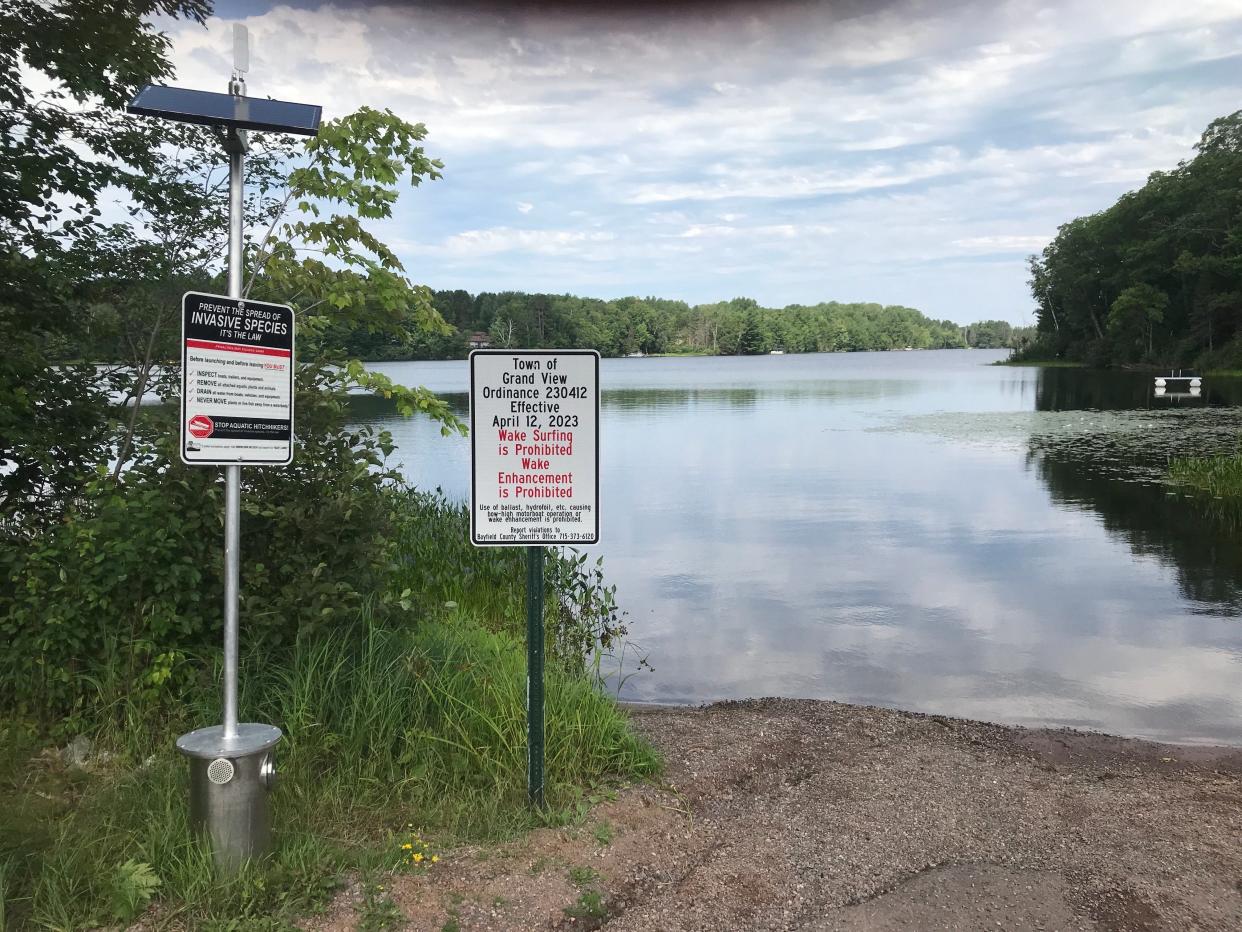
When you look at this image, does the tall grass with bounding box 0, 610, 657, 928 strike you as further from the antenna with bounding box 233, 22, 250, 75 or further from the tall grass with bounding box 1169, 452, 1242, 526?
the tall grass with bounding box 1169, 452, 1242, 526

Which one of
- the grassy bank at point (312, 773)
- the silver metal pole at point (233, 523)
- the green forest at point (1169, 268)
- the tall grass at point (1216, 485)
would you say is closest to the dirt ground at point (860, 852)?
the grassy bank at point (312, 773)

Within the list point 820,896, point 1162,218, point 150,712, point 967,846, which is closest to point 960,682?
point 967,846

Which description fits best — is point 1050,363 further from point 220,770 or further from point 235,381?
point 220,770

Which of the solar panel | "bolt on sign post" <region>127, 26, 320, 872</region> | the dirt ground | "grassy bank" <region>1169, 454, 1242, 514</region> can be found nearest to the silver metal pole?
"bolt on sign post" <region>127, 26, 320, 872</region>

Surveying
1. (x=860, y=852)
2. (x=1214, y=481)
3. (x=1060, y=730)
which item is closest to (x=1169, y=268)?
(x=1214, y=481)

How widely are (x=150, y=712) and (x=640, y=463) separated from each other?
21009 mm

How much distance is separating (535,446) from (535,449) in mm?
13

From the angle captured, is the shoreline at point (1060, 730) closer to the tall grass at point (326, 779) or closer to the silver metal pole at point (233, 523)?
the tall grass at point (326, 779)

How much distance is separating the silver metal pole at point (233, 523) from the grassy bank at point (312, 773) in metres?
0.52

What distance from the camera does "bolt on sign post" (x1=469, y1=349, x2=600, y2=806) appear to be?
425cm

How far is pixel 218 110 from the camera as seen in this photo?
358 centimetres

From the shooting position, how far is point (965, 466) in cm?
2395

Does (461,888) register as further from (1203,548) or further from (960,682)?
(1203,548)

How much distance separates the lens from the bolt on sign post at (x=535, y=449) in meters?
4.25
